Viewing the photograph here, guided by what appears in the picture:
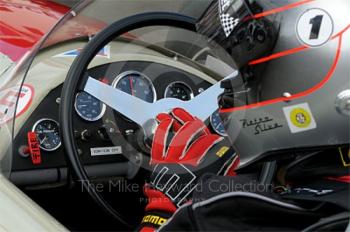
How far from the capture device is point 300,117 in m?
1.07

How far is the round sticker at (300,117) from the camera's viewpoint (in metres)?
1.06

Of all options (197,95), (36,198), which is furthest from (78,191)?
(197,95)

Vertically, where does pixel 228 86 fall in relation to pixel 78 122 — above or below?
above

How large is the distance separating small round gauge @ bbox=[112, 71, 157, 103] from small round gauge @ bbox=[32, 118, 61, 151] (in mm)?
204

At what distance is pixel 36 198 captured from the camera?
1612 millimetres

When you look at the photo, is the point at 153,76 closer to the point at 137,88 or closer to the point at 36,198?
the point at 137,88

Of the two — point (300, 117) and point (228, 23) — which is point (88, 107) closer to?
point (228, 23)

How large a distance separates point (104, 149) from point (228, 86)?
1.84 ft

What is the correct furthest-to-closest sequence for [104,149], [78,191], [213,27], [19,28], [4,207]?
[19,28] < [104,149] < [78,191] < [213,27] < [4,207]

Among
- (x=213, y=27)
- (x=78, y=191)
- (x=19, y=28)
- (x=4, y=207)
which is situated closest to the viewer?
(x=4, y=207)

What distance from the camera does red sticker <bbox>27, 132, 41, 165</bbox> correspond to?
1598 mm

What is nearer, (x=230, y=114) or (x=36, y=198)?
(x=230, y=114)
